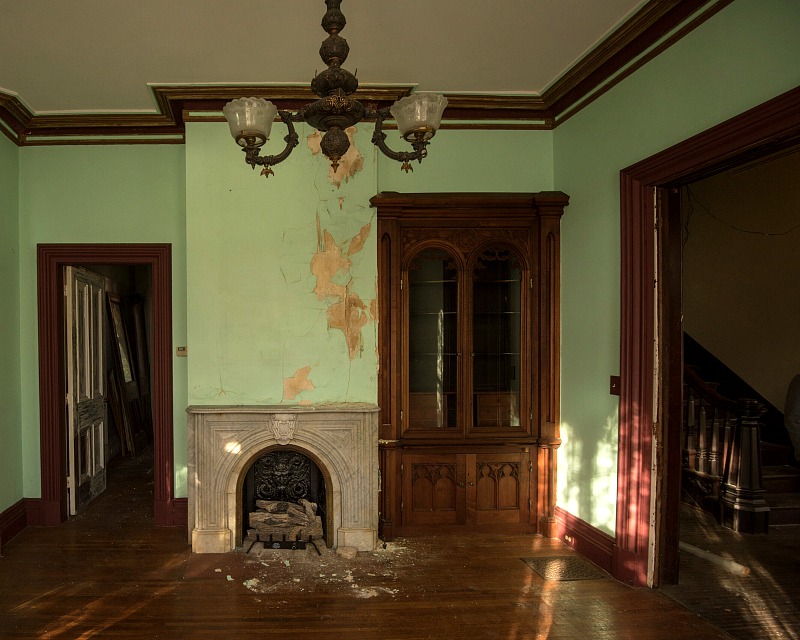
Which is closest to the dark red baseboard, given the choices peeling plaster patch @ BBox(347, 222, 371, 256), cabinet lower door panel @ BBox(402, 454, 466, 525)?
cabinet lower door panel @ BBox(402, 454, 466, 525)

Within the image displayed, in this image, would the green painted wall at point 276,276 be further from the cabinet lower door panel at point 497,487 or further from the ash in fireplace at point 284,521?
the cabinet lower door panel at point 497,487

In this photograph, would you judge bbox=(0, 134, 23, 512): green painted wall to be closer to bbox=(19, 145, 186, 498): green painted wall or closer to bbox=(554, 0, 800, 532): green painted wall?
bbox=(19, 145, 186, 498): green painted wall

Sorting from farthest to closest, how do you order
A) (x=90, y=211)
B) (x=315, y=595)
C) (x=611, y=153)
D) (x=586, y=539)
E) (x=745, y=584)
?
(x=90, y=211) < (x=586, y=539) < (x=611, y=153) < (x=745, y=584) < (x=315, y=595)

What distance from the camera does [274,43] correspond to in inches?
129

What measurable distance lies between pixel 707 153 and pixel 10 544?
16.8 ft

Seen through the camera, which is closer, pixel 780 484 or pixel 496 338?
pixel 496 338

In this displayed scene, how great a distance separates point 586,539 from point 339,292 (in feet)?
7.87

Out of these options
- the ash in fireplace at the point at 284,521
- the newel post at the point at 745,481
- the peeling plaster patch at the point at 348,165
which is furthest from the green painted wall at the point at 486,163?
the ash in fireplace at the point at 284,521

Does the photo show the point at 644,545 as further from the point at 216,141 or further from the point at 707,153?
the point at 216,141

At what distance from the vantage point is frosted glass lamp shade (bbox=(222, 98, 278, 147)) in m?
2.09

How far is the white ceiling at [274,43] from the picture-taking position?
293 centimetres

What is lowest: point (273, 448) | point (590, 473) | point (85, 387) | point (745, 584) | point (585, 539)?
point (745, 584)

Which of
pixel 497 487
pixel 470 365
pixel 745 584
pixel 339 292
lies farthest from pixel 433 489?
pixel 745 584

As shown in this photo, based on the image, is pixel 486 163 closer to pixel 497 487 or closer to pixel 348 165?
pixel 348 165
